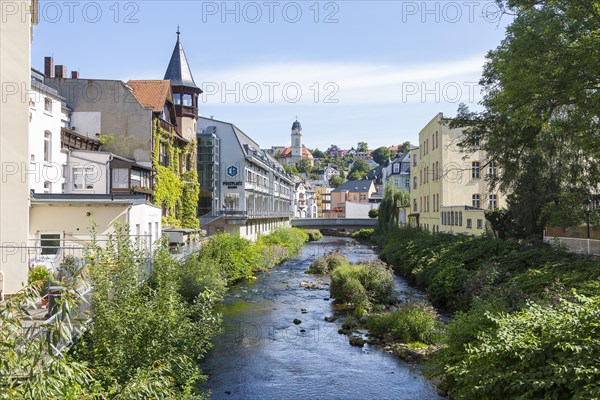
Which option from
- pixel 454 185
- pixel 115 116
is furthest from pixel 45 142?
pixel 454 185

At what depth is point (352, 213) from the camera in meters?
110

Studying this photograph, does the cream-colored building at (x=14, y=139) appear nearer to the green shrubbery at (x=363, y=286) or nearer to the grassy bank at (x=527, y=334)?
the grassy bank at (x=527, y=334)

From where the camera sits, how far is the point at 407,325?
2016cm

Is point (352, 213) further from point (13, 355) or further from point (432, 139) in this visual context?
point (13, 355)

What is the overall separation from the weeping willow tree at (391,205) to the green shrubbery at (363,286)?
1391 inches

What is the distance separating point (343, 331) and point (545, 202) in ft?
49.5

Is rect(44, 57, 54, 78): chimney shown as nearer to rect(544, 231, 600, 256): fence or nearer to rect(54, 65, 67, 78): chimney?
rect(54, 65, 67, 78): chimney

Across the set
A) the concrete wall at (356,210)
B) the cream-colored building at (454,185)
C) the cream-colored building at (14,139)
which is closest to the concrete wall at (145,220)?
the cream-colored building at (14,139)

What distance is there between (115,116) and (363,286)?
20336 mm

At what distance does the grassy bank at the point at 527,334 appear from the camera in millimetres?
9359

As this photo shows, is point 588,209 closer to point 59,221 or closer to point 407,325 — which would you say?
point 407,325

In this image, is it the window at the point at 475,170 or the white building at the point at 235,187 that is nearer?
the window at the point at 475,170

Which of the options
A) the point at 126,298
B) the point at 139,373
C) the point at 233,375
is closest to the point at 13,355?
the point at 139,373

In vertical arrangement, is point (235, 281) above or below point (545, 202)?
below
